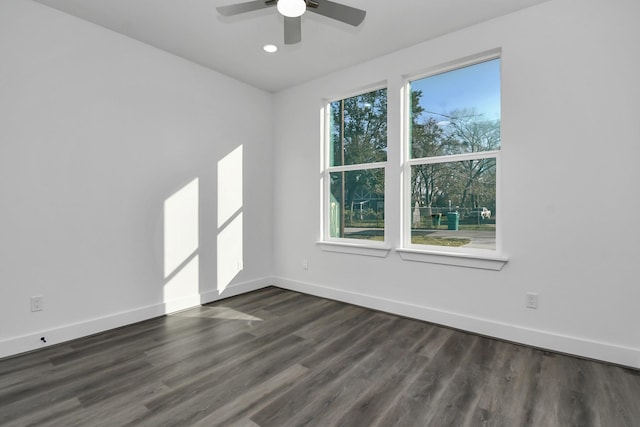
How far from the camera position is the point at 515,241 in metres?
2.71

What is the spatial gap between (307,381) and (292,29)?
7.89ft

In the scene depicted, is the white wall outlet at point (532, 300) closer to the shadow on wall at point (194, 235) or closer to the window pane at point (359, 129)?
the window pane at point (359, 129)

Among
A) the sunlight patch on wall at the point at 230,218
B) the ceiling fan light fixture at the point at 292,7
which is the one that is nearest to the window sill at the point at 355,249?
the sunlight patch on wall at the point at 230,218

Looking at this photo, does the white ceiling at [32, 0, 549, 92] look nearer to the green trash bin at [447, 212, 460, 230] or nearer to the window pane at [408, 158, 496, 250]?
the window pane at [408, 158, 496, 250]

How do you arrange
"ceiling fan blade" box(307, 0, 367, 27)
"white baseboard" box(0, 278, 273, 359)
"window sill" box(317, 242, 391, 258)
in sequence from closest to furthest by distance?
1. "ceiling fan blade" box(307, 0, 367, 27)
2. "white baseboard" box(0, 278, 273, 359)
3. "window sill" box(317, 242, 391, 258)

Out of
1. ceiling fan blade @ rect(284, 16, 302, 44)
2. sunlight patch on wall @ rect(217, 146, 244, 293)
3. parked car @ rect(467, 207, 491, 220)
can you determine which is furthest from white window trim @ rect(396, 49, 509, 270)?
sunlight patch on wall @ rect(217, 146, 244, 293)

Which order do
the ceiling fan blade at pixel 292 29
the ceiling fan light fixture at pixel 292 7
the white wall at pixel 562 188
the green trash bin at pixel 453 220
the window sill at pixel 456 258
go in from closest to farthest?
the ceiling fan light fixture at pixel 292 7 → the ceiling fan blade at pixel 292 29 → the white wall at pixel 562 188 → the window sill at pixel 456 258 → the green trash bin at pixel 453 220

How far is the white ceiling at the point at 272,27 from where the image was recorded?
102 inches

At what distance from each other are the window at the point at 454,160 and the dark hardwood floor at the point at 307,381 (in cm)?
97

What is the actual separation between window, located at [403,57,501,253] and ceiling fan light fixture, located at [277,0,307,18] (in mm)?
1825

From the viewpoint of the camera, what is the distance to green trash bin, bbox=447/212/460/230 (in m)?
3.17

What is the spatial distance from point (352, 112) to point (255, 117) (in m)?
1.35

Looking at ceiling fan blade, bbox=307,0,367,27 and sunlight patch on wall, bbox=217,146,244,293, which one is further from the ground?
ceiling fan blade, bbox=307,0,367,27

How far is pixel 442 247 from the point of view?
3.22 metres
